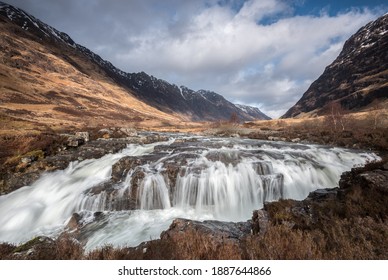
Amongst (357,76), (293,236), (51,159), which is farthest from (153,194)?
(357,76)

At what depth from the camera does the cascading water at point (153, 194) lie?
10672 mm

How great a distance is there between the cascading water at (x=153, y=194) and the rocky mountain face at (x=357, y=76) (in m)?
126

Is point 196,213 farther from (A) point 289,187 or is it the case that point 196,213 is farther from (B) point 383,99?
Result: (B) point 383,99

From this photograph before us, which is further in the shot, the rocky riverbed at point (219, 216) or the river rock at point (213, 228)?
the river rock at point (213, 228)

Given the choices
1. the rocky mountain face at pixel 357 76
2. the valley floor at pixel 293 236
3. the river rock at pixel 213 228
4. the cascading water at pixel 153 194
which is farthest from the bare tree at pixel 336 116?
the rocky mountain face at pixel 357 76

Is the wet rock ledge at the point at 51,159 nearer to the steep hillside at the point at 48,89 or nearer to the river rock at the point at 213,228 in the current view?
the river rock at the point at 213,228

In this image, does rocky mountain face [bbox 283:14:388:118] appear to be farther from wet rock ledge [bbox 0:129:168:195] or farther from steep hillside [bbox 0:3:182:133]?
wet rock ledge [bbox 0:129:168:195]

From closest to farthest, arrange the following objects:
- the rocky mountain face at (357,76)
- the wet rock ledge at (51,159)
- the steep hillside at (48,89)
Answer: the wet rock ledge at (51,159) → the steep hillside at (48,89) → the rocky mountain face at (357,76)

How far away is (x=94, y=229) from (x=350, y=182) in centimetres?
1004

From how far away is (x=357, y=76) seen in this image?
15200 cm

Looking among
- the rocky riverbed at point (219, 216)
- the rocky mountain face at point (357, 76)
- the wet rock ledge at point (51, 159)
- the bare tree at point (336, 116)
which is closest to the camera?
the rocky riverbed at point (219, 216)

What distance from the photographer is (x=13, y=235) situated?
34.0 ft

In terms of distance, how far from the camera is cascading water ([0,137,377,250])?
35.0 feet
